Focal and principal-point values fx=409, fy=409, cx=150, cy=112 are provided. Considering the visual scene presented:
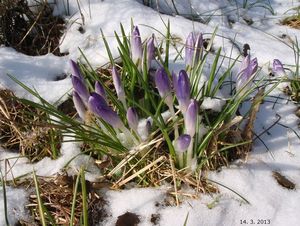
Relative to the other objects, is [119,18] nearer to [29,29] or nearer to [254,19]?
[29,29]

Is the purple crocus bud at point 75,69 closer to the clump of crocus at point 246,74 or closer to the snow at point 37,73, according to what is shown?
the snow at point 37,73

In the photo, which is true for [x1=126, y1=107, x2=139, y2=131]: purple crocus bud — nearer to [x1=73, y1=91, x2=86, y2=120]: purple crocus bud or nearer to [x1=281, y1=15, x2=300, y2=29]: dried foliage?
[x1=73, y1=91, x2=86, y2=120]: purple crocus bud

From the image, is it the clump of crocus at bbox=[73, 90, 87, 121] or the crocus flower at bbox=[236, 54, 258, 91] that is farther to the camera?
the crocus flower at bbox=[236, 54, 258, 91]

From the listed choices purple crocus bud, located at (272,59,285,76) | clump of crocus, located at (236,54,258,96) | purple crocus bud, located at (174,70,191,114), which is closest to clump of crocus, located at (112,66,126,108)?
purple crocus bud, located at (174,70,191,114)

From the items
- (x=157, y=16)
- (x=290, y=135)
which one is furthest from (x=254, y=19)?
(x=290, y=135)

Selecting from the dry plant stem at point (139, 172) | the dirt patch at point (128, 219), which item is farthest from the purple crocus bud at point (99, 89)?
the dirt patch at point (128, 219)

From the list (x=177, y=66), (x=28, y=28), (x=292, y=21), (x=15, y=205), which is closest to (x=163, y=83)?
(x=177, y=66)

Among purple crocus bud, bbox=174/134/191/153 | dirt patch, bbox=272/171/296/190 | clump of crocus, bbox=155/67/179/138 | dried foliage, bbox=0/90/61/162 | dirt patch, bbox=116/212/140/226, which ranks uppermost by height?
clump of crocus, bbox=155/67/179/138
